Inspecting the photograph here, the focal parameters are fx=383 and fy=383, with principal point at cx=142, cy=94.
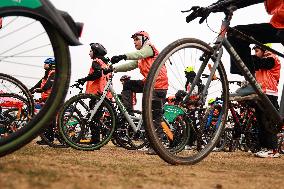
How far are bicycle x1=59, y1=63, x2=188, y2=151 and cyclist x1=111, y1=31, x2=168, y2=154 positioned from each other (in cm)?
25

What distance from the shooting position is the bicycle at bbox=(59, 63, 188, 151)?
21.3 feet

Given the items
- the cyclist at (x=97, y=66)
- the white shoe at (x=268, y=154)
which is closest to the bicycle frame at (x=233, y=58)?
the white shoe at (x=268, y=154)

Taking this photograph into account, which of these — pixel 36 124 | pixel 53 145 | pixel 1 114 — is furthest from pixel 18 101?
pixel 36 124

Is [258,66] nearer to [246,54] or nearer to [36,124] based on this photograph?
[246,54]

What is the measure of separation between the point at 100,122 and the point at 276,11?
385 cm

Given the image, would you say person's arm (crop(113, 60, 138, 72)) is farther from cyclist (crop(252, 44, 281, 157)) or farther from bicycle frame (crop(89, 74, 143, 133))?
cyclist (crop(252, 44, 281, 157))

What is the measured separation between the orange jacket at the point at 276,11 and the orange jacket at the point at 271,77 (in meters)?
2.27

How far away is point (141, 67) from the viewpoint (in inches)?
280

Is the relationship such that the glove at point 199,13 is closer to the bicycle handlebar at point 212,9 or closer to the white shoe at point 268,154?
the bicycle handlebar at point 212,9

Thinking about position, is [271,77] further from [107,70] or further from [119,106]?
[107,70]

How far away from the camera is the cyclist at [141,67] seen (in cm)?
628

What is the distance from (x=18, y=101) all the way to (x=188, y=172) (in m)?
3.36

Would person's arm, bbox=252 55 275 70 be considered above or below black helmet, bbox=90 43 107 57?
below

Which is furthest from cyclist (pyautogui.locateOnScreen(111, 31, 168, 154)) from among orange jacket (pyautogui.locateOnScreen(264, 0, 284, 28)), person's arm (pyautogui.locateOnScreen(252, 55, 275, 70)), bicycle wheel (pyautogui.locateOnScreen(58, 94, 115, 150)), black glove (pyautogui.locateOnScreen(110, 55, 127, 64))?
orange jacket (pyautogui.locateOnScreen(264, 0, 284, 28))
